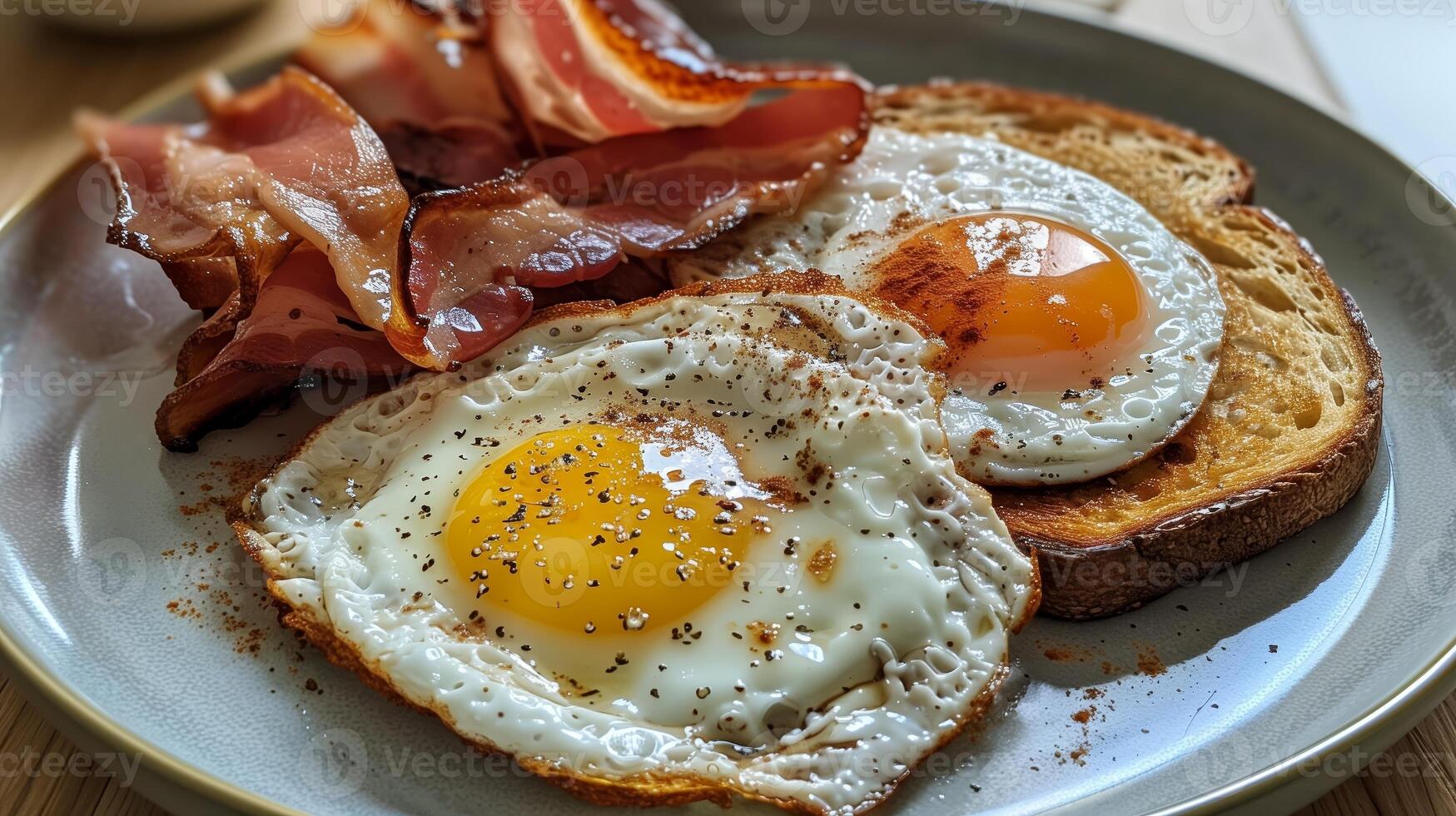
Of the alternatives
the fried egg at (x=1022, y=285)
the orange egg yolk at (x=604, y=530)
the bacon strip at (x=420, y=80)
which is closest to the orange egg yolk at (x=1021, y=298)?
the fried egg at (x=1022, y=285)

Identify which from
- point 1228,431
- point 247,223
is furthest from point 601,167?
point 1228,431

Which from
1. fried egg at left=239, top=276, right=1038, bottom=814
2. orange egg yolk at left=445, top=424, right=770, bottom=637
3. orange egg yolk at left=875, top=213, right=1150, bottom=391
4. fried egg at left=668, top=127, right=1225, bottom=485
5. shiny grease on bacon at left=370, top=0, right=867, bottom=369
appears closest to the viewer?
fried egg at left=239, top=276, right=1038, bottom=814

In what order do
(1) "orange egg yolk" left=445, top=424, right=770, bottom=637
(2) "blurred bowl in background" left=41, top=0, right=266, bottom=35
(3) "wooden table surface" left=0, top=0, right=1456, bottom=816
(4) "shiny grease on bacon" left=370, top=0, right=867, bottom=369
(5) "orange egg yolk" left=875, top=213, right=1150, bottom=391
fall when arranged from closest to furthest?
(1) "orange egg yolk" left=445, top=424, right=770, bottom=637
(5) "orange egg yolk" left=875, top=213, right=1150, bottom=391
(4) "shiny grease on bacon" left=370, top=0, right=867, bottom=369
(3) "wooden table surface" left=0, top=0, right=1456, bottom=816
(2) "blurred bowl in background" left=41, top=0, right=266, bottom=35

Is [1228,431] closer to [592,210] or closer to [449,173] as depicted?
[592,210]

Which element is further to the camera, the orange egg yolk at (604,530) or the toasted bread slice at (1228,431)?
the toasted bread slice at (1228,431)

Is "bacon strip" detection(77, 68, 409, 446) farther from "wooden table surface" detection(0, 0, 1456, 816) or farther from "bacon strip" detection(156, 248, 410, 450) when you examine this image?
"wooden table surface" detection(0, 0, 1456, 816)

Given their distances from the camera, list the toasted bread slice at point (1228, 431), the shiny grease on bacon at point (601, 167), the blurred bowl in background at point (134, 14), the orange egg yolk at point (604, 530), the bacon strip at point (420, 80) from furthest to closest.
→ the blurred bowl in background at point (134, 14) → the bacon strip at point (420, 80) → the shiny grease on bacon at point (601, 167) → the toasted bread slice at point (1228, 431) → the orange egg yolk at point (604, 530)

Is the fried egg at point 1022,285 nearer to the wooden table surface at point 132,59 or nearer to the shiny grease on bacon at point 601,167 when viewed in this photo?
the shiny grease on bacon at point 601,167

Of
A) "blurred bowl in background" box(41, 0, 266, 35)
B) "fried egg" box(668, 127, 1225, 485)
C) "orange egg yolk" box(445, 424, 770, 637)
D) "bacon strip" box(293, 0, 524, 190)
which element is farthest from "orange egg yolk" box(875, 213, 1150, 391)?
"blurred bowl in background" box(41, 0, 266, 35)
